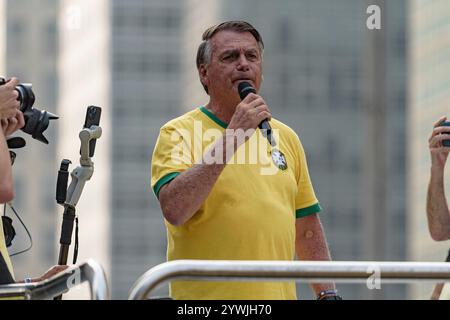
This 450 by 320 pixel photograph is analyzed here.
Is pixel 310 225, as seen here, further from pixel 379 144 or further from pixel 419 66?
pixel 419 66

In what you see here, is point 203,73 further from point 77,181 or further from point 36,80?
point 36,80

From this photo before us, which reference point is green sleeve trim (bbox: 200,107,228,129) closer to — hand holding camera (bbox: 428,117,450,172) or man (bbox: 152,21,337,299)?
man (bbox: 152,21,337,299)

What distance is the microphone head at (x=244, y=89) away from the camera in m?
7.40

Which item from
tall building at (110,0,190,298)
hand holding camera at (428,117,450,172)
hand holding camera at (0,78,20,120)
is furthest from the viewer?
tall building at (110,0,190,298)

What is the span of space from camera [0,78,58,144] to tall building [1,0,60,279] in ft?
378

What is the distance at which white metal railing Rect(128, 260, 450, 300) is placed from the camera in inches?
242

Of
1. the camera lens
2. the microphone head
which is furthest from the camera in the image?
the microphone head

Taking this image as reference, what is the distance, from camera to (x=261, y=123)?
23.8 ft

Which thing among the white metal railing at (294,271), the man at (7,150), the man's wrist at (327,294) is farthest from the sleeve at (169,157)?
the white metal railing at (294,271)

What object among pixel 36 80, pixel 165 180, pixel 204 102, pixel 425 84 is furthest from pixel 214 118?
pixel 36 80

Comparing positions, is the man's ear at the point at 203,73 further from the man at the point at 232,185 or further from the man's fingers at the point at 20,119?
the man's fingers at the point at 20,119
